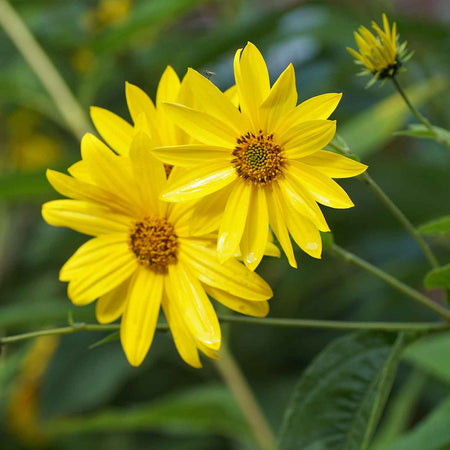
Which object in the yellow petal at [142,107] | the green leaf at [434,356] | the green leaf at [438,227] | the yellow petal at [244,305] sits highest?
the yellow petal at [142,107]

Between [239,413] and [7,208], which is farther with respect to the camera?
[7,208]

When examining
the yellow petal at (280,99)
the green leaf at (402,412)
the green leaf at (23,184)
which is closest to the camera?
the yellow petal at (280,99)

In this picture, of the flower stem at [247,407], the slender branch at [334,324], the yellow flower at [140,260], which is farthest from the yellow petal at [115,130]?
the flower stem at [247,407]

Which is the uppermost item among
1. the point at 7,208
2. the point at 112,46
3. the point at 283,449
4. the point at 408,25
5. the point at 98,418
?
the point at 7,208

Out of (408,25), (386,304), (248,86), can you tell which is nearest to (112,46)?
(408,25)

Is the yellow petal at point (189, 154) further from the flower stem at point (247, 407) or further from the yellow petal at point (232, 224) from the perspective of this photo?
the flower stem at point (247, 407)

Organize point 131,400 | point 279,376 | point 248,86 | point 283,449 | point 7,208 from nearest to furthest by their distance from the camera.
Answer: point 248,86 → point 283,449 → point 279,376 → point 131,400 → point 7,208

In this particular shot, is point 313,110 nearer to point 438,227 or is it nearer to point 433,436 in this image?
point 438,227

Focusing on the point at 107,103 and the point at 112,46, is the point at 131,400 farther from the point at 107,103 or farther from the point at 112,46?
the point at 112,46
